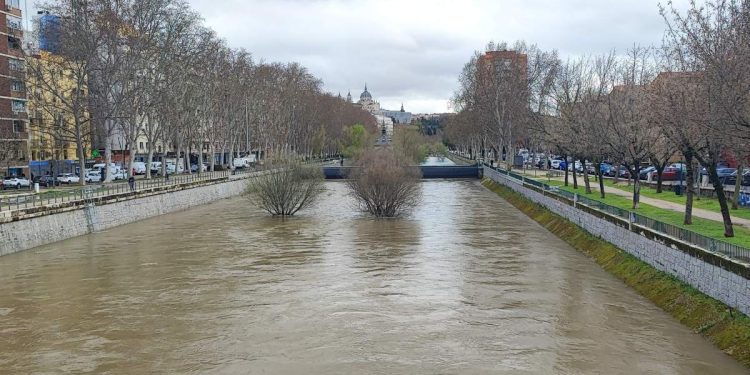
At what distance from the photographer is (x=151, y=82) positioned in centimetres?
6550

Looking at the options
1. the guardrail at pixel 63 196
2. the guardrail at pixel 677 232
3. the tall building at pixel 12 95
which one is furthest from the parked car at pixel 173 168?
the guardrail at pixel 677 232

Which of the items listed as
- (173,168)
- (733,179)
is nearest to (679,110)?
(733,179)

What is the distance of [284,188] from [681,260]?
33.9m

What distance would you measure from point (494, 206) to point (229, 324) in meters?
40.3

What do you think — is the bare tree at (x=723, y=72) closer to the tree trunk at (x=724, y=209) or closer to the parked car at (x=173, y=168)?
the tree trunk at (x=724, y=209)

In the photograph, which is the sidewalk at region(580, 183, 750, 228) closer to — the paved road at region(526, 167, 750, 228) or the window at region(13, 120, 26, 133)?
the paved road at region(526, 167, 750, 228)

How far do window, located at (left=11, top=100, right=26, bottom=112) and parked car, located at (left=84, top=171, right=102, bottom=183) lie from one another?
406 inches

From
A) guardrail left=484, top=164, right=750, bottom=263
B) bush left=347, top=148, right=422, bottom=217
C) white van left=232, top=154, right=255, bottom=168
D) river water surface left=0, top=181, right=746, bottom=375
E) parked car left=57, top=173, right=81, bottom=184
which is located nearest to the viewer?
river water surface left=0, top=181, right=746, bottom=375

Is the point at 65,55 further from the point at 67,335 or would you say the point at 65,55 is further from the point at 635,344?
the point at 635,344

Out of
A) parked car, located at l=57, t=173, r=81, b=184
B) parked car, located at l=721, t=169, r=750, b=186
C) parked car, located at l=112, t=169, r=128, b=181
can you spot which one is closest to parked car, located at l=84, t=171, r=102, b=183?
parked car, located at l=57, t=173, r=81, b=184

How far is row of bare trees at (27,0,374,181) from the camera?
53.1 metres

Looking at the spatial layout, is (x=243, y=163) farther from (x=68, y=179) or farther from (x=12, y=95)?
(x=12, y=95)

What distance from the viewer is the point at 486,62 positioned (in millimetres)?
90875

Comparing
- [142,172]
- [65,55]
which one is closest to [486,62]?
[142,172]
